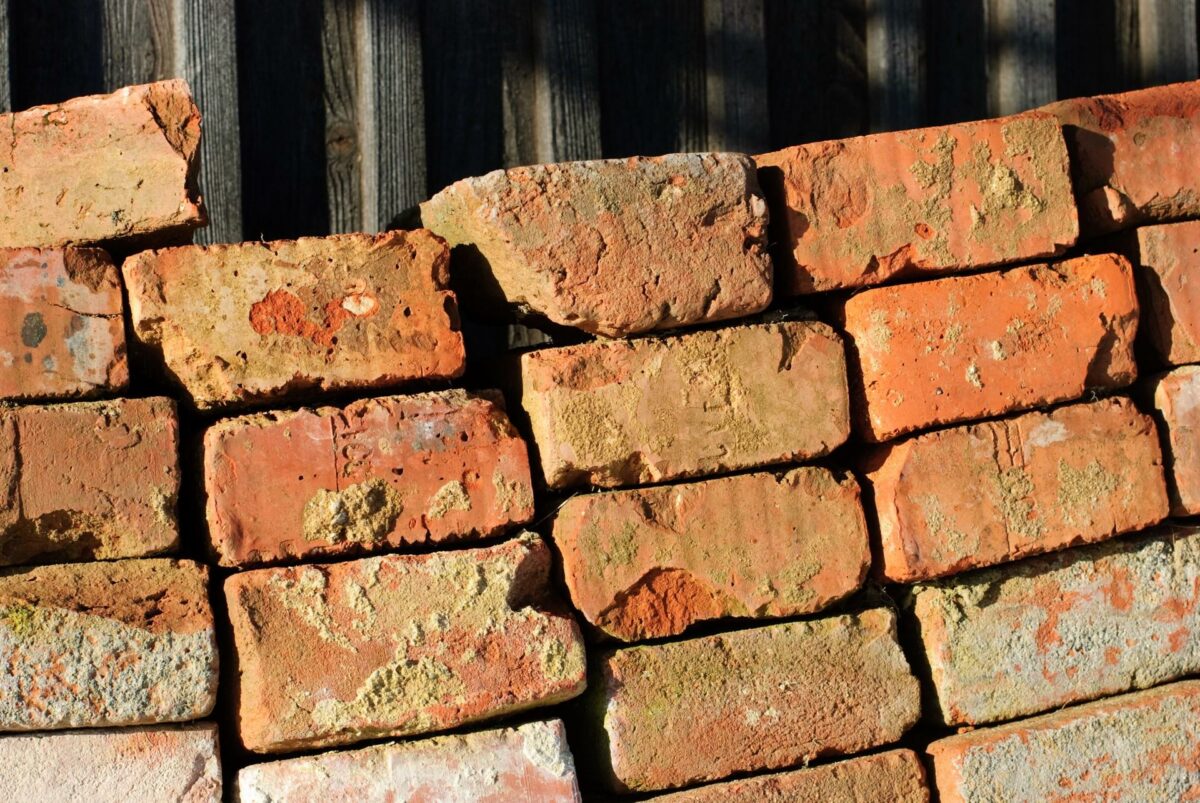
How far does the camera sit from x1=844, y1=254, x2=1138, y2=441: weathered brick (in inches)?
110

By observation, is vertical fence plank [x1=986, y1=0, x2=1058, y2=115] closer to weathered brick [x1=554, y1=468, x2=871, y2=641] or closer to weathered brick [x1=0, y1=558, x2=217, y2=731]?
weathered brick [x1=554, y1=468, x2=871, y2=641]

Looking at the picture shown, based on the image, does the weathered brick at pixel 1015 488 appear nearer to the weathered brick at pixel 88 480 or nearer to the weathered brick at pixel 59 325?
the weathered brick at pixel 88 480

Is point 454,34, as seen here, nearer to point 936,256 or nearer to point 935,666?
point 936,256

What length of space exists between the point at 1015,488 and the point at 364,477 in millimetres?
1308

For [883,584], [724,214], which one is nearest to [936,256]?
[724,214]

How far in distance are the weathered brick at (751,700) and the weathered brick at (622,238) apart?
0.65 meters

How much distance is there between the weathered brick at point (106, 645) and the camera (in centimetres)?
236

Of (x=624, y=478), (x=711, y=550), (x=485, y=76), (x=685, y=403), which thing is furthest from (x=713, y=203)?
(x=485, y=76)

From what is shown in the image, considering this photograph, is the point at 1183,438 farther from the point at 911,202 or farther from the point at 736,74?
the point at 736,74

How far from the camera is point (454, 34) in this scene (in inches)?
124

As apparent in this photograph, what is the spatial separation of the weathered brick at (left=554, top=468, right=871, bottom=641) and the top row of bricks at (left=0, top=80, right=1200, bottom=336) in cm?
34

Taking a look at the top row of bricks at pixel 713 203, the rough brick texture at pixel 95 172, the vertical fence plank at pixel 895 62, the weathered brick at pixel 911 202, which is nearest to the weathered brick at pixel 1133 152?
the top row of bricks at pixel 713 203

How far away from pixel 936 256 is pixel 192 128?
4.79ft

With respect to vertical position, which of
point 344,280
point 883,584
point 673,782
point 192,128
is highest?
point 192,128
